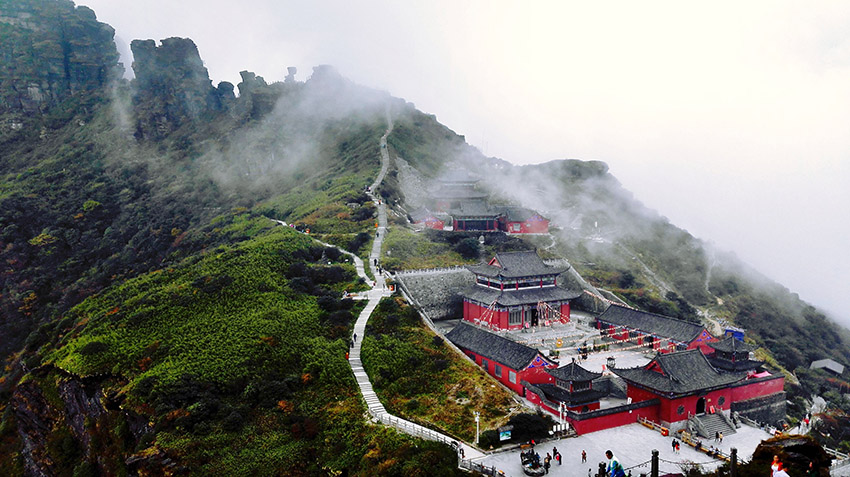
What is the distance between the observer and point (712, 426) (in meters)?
28.5

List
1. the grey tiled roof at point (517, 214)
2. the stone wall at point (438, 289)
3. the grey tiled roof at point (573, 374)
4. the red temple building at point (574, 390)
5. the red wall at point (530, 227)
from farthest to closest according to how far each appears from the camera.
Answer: the red wall at point (530, 227), the grey tiled roof at point (517, 214), the stone wall at point (438, 289), the grey tiled roof at point (573, 374), the red temple building at point (574, 390)

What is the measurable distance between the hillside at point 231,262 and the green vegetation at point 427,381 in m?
0.18

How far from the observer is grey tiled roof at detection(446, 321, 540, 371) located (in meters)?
31.1

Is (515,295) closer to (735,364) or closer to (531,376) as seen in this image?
(531,376)

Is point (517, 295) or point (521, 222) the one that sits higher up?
point (521, 222)

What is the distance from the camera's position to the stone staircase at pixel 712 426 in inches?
1098

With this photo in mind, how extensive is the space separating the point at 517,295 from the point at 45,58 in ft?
331

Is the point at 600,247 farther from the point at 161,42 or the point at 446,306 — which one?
the point at 161,42

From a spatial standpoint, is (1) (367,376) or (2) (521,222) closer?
(1) (367,376)

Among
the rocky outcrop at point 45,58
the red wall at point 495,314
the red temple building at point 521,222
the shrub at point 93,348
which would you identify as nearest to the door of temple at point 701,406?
the red wall at point 495,314

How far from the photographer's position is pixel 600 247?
6944cm

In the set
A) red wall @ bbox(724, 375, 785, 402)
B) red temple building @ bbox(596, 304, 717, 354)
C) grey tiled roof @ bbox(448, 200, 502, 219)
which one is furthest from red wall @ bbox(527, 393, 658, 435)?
Answer: grey tiled roof @ bbox(448, 200, 502, 219)

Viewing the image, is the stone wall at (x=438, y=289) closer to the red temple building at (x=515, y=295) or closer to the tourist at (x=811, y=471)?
the red temple building at (x=515, y=295)

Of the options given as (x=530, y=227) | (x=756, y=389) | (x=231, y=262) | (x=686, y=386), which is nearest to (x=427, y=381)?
(x=686, y=386)
